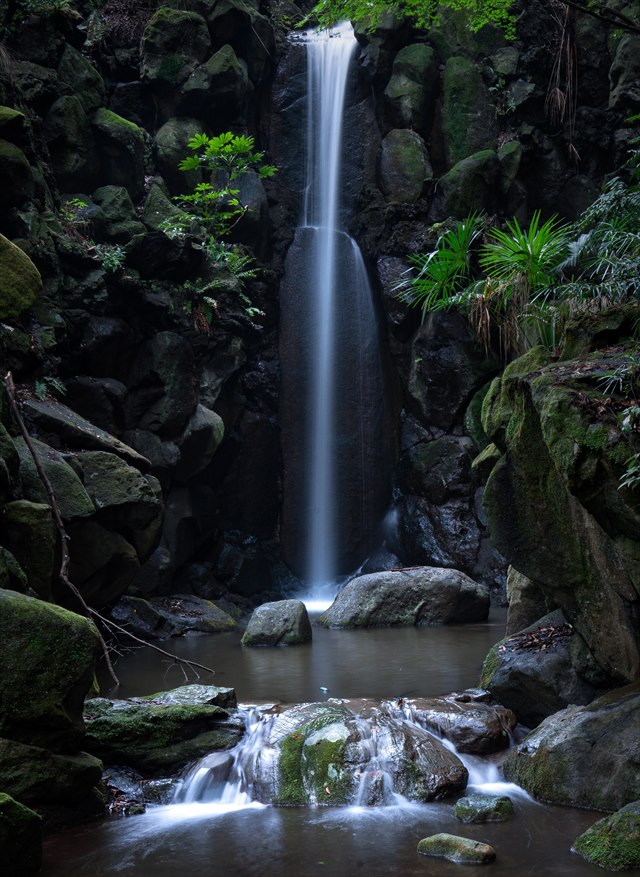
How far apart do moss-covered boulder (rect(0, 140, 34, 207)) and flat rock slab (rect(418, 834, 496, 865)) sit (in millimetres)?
9765

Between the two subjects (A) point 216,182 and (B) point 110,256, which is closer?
(B) point 110,256

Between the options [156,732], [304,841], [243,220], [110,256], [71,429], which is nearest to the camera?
[304,841]

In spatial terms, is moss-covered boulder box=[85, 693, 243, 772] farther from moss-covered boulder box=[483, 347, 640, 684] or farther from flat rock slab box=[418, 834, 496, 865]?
moss-covered boulder box=[483, 347, 640, 684]

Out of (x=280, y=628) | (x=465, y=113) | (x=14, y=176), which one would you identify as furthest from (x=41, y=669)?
(x=465, y=113)

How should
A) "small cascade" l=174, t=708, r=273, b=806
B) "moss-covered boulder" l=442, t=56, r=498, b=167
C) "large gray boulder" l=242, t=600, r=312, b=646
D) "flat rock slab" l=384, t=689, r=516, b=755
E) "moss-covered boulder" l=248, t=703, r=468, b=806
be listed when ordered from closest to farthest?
"moss-covered boulder" l=248, t=703, r=468, b=806
"small cascade" l=174, t=708, r=273, b=806
"flat rock slab" l=384, t=689, r=516, b=755
"large gray boulder" l=242, t=600, r=312, b=646
"moss-covered boulder" l=442, t=56, r=498, b=167

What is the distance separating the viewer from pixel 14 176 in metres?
10.6

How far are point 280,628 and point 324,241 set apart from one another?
10672 millimetres

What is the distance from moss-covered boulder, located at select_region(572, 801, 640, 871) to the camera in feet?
13.4

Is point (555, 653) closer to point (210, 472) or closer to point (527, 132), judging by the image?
point (210, 472)

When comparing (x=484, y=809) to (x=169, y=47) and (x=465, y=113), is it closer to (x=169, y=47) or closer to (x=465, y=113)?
(x=465, y=113)

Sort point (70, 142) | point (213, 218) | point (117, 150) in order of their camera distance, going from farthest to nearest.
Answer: point (213, 218), point (117, 150), point (70, 142)

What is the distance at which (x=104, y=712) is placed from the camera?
6125 millimetres

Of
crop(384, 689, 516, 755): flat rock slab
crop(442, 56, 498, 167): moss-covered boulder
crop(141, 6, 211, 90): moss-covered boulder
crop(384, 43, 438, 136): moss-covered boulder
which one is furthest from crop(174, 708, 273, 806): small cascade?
crop(384, 43, 438, 136): moss-covered boulder

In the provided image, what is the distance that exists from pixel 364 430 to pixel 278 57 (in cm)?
1031
